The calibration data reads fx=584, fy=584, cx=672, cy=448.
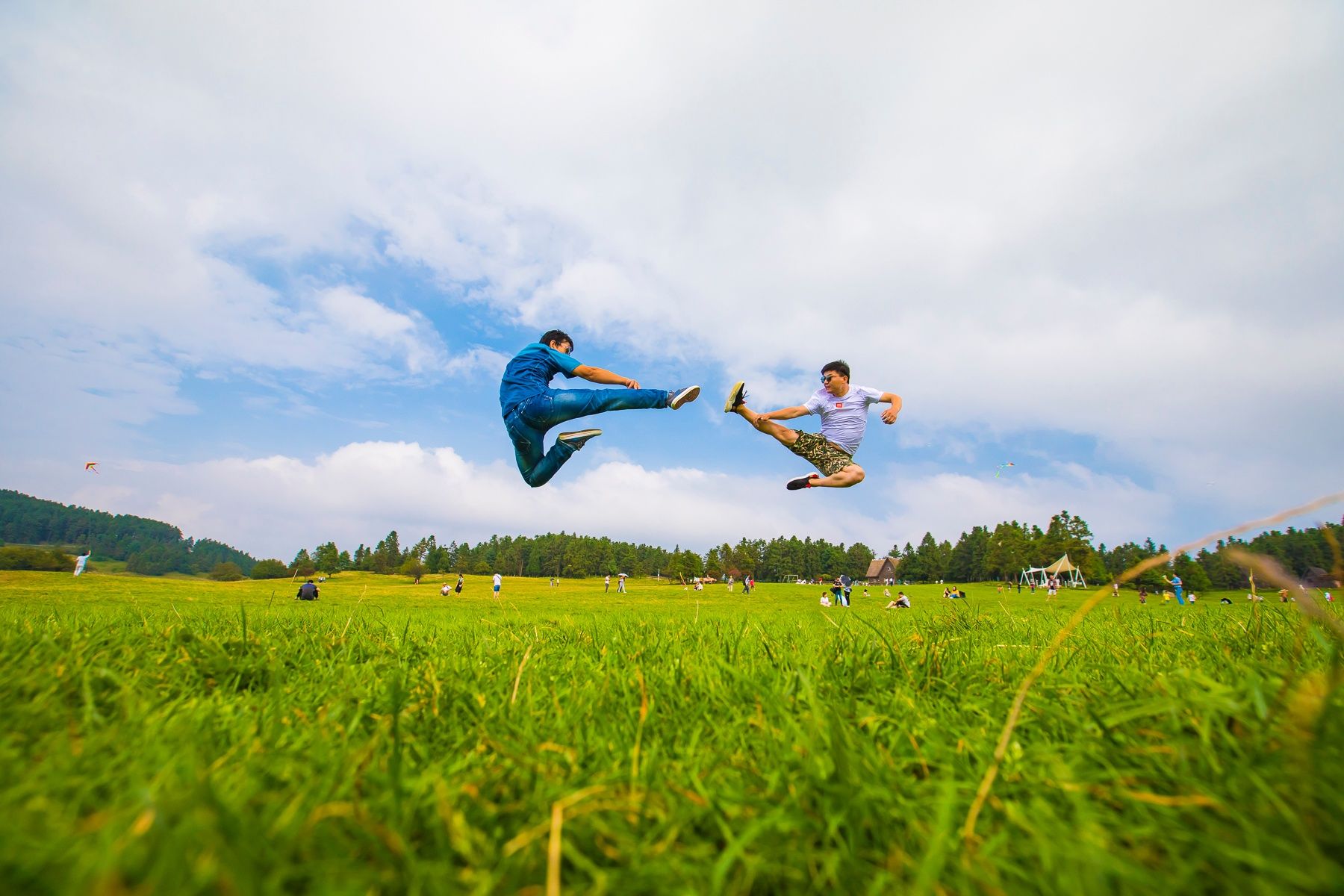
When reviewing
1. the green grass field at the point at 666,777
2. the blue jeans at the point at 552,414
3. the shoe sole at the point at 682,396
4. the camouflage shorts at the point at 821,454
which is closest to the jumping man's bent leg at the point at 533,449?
the blue jeans at the point at 552,414

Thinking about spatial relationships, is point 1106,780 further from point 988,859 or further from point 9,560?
point 9,560

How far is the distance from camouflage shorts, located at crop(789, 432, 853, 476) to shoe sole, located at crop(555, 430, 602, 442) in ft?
11.9

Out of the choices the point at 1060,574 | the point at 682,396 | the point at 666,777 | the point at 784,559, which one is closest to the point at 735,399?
the point at 682,396

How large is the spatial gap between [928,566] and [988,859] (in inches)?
6883

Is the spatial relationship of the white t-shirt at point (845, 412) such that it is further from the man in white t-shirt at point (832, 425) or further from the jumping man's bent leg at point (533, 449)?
the jumping man's bent leg at point (533, 449)

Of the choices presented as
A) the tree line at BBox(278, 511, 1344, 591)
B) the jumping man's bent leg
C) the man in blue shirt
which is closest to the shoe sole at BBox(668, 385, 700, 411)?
the man in blue shirt

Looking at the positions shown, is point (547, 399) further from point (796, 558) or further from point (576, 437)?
point (796, 558)

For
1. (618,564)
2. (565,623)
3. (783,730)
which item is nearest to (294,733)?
(783,730)

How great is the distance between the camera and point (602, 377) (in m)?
8.68

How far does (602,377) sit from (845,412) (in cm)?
444

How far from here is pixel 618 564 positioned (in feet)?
548

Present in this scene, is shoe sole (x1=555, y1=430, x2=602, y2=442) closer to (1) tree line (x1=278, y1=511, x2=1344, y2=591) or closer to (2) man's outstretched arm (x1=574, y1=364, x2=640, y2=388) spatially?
(2) man's outstretched arm (x1=574, y1=364, x2=640, y2=388)

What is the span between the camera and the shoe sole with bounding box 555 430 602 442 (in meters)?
9.26

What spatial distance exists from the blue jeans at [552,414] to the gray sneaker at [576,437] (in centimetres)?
7
